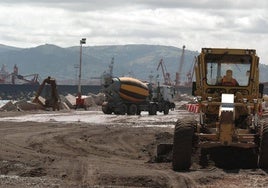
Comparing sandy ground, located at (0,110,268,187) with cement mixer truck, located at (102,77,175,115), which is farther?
cement mixer truck, located at (102,77,175,115)

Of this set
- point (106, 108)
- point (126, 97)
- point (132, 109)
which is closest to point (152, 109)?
point (132, 109)

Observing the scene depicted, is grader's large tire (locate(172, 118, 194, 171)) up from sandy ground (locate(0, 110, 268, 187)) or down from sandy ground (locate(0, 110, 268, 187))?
up

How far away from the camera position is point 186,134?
16.0 metres

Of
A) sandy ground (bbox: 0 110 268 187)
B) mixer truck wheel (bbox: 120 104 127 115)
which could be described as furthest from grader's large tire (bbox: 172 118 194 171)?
mixer truck wheel (bbox: 120 104 127 115)

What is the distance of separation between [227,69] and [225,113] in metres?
2.82

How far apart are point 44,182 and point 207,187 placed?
3288mm

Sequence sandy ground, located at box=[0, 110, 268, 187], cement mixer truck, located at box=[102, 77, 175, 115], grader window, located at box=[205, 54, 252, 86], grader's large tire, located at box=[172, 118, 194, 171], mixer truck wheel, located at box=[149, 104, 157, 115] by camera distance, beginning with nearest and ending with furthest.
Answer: sandy ground, located at box=[0, 110, 268, 187], grader's large tire, located at box=[172, 118, 194, 171], grader window, located at box=[205, 54, 252, 86], cement mixer truck, located at box=[102, 77, 175, 115], mixer truck wheel, located at box=[149, 104, 157, 115]

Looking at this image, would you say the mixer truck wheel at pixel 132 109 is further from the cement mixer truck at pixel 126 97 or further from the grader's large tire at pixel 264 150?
the grader's large tire at pixel 264 150

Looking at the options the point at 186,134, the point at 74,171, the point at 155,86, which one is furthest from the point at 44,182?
the point at 155,86


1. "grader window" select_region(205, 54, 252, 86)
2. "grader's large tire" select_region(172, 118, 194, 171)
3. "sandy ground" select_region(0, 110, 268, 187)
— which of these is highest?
"grader window" select_region(205, 54, 252, 86)

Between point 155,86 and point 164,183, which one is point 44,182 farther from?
point 155,86

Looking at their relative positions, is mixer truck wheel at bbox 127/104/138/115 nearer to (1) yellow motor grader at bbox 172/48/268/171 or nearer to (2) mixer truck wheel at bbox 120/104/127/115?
(2) mixer truck wheel at bbox 120/104/127/115

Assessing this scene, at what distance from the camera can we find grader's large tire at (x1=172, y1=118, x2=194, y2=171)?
52.0 ft

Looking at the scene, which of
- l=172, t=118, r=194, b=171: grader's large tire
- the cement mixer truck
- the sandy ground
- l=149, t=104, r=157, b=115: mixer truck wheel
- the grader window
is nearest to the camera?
the sandy ground
